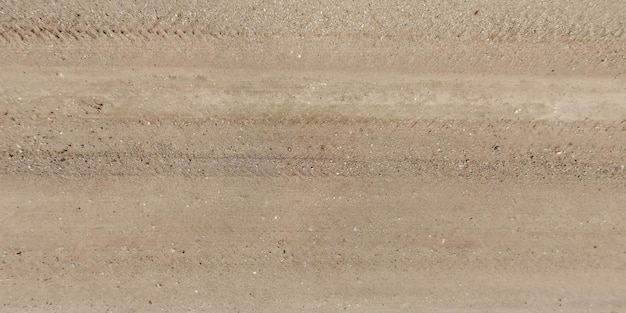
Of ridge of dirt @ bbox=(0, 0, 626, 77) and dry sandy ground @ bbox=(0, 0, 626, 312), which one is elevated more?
ridge of dirt @ bbox=(0, 0, 626, 77)

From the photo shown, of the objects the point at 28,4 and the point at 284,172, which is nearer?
the point at 28,4

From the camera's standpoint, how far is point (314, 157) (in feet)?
18.4

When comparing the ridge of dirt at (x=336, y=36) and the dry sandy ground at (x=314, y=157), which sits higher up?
the ridge of dirt at (x=336, y=36)

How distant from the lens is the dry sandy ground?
5434mm

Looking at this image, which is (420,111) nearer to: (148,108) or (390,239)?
(390,239)

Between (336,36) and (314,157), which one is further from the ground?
(336,36)

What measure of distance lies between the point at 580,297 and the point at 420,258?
233 cm

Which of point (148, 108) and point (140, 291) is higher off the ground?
point (148, 108)

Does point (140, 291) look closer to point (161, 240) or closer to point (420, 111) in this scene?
point (161, 240)

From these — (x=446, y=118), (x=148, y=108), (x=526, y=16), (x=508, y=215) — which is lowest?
(x=508, y=215)

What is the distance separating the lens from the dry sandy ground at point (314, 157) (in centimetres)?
543

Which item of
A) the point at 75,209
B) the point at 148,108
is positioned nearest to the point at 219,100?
the point at 148,108

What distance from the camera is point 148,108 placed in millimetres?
5477

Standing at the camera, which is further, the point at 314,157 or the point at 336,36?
the point at 314,157
